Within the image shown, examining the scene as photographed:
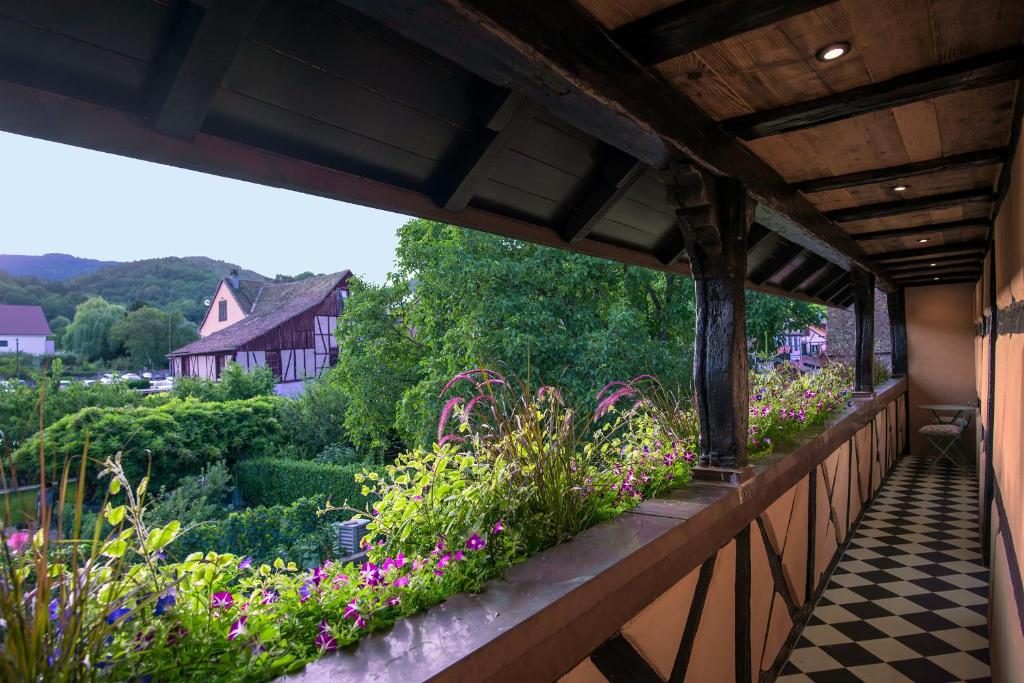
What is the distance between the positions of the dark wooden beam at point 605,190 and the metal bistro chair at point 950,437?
6.45 m

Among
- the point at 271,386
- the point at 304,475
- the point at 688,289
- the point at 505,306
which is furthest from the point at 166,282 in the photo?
the point at 688,289

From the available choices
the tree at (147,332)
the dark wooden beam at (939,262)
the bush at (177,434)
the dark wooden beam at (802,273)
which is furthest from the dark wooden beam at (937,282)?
the tree at (147,332)

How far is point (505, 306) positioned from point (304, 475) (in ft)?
18.2

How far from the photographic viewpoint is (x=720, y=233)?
7.94 ft

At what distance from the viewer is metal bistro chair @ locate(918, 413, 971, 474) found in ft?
23.8

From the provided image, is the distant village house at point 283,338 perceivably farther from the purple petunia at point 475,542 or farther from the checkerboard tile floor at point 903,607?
the purple petunia at point 475,542

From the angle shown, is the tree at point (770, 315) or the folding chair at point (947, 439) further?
the tree at point (770, 315)

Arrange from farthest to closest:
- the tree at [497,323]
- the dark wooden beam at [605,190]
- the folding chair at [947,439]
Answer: the tree at [497,323], the folding chair at [947,439], the dark wooden beam at [605,190]

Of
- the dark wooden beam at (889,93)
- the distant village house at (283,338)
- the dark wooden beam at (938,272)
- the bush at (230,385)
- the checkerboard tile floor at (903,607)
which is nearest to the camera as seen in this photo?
the dark wooden beam at (889,93)

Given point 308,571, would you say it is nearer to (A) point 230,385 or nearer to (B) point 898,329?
(B) point 898,329

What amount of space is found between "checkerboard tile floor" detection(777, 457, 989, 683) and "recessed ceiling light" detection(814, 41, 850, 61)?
2.72m

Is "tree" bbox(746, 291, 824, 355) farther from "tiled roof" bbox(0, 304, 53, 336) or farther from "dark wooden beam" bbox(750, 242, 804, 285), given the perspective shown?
"tiled roof" bbox(0, 304, 53, 336)

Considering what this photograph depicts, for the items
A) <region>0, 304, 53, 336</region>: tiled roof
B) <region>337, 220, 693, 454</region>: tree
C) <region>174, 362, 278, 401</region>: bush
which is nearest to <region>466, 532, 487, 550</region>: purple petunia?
<region>337, 220, 693, 454</region>: tree

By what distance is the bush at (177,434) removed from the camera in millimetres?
12320
